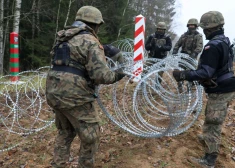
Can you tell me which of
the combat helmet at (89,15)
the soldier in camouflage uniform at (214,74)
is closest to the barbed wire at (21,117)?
the combat helmet at (89,15)

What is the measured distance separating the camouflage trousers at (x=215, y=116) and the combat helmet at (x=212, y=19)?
39.5 inches

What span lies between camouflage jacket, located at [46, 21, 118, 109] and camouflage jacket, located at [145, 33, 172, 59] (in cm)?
437

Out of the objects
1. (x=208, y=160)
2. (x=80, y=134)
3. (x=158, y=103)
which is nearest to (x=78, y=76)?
(x=80, y=134)

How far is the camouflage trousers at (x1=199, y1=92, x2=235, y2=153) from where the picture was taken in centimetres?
344

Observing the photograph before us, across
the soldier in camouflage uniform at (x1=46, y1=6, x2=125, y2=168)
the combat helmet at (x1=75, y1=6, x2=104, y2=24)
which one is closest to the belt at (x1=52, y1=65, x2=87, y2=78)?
the soldier in camouflage uniform at (x1=46, y1=6, x2=125, y2=168)

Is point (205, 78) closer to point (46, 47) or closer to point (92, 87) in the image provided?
point (92, 87)

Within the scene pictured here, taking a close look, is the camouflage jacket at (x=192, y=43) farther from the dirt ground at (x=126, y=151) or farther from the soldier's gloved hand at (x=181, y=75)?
the soldier's gloved hand at (x=181, y=75)

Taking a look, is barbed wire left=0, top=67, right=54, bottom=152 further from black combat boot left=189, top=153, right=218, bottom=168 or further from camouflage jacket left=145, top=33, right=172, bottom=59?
camouflage jacket left=145, top=33, right=172, bottom=59

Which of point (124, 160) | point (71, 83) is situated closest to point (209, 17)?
point (71, 83)

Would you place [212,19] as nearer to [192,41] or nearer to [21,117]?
[192,41]

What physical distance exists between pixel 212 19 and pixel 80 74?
2005 mm

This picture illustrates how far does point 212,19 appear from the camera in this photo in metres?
3.29

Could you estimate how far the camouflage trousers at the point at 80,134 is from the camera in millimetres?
2859

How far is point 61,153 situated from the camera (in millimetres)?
3150
